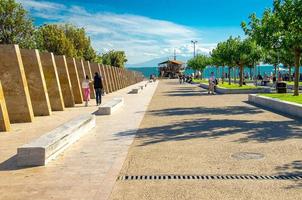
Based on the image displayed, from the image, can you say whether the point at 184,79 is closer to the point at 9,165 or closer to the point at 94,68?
the point at 94,68

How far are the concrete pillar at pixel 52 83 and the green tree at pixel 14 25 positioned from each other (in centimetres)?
2810

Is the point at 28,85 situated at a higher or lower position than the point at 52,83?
higher

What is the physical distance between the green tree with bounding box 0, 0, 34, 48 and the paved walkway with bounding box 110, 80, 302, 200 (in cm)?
3633

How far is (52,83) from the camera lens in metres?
20.8

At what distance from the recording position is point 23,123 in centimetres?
1591

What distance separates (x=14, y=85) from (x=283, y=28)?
1432cm

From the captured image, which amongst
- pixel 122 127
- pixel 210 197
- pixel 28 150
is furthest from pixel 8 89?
pixel 210 197

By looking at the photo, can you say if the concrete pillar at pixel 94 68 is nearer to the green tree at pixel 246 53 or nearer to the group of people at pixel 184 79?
the green tree at pixel 246 53

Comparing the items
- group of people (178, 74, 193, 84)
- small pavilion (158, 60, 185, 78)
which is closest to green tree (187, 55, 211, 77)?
group of people (178, 74, 193, 84)

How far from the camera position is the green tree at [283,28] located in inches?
807

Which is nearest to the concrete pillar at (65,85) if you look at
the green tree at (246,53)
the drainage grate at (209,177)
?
the drainage grate at (209,177)

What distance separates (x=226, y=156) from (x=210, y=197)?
2967 mm

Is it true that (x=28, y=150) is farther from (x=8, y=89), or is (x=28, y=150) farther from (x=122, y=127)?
(x=8, y=89)

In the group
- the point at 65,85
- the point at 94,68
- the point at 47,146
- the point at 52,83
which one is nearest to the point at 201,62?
the point at 94,68
